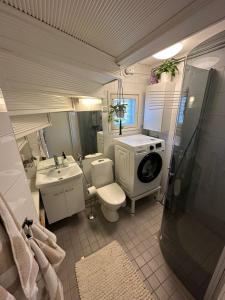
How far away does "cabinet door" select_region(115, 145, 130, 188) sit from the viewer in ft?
6.33

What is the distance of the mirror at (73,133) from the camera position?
182 cm

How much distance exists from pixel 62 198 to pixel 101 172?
0.68 meters

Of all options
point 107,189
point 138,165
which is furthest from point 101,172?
point 138,165

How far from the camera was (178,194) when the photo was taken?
1235 millimetres

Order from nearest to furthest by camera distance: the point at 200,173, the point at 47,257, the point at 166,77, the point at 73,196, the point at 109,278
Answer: the point at 47,257 < the point at 200,173 < the point at 109,278 < the point at 73,196 < the point at 166,77

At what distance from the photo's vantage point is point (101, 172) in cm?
207

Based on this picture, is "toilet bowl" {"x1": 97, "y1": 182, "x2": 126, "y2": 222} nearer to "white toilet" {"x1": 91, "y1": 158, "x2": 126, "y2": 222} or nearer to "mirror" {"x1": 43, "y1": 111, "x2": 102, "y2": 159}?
"white toilet" {"x1": 91, "y1": 158, "x2": 126, "y2": 222}

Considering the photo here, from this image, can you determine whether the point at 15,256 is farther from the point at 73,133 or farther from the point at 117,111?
the point at 117,111

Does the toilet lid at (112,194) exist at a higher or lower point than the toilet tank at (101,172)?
lower

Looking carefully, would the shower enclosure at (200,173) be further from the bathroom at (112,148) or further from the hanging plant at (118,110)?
the hanging plant at (118,110)

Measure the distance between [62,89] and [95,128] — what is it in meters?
1.06

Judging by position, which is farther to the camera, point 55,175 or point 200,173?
point 55,175

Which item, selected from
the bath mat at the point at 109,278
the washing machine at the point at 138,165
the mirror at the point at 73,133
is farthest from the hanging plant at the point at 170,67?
the bath mat at the point at 109,278

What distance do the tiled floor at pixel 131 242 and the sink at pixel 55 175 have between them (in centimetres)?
84
